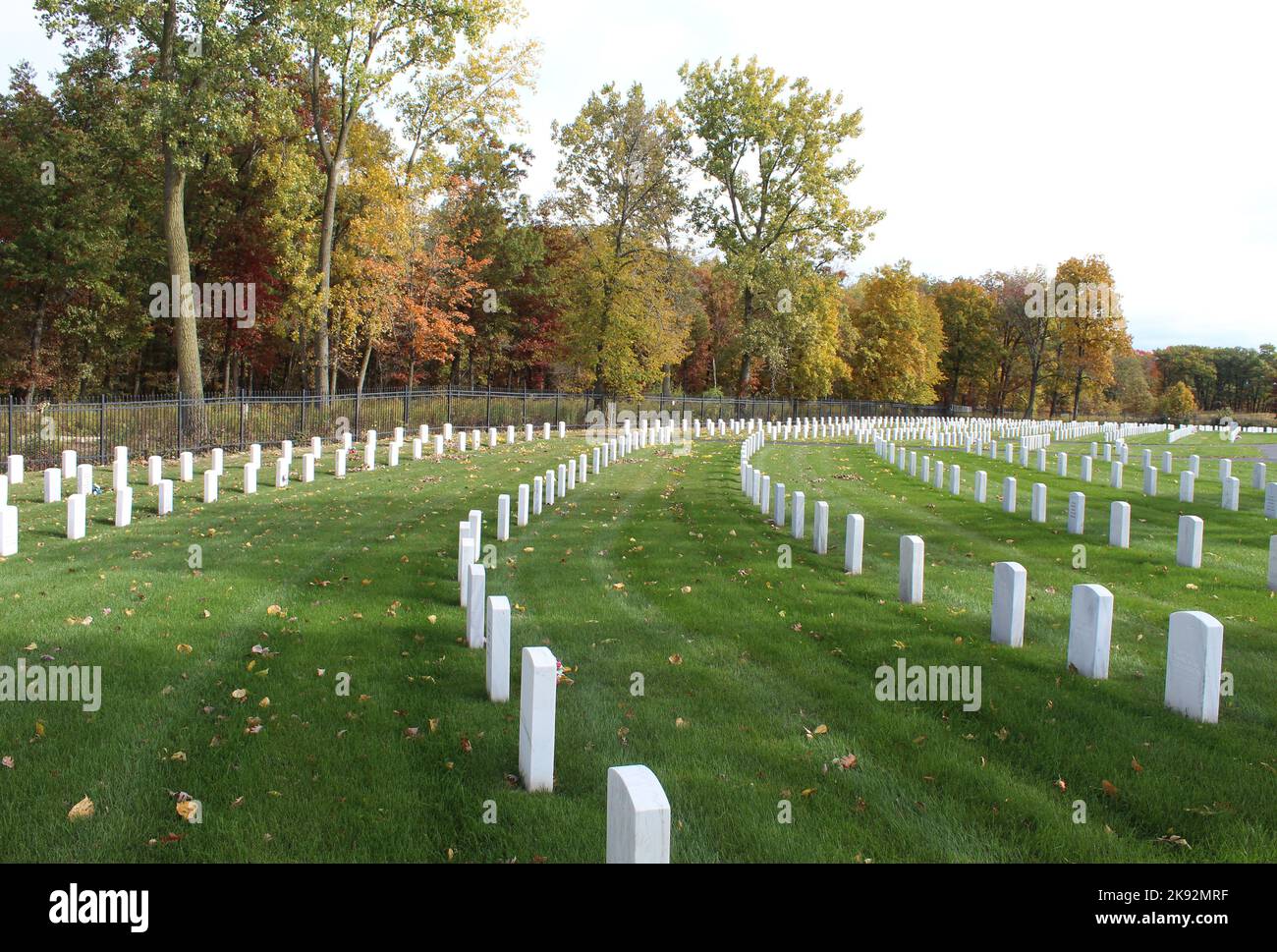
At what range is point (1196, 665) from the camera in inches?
222

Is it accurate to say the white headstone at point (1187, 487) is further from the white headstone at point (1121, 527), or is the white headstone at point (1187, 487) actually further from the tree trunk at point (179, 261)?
the tree trunk at point (179, 261)

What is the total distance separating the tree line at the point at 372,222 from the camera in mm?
26531

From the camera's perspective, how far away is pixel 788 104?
4938cm

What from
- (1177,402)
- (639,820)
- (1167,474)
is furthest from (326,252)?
(1177,402)

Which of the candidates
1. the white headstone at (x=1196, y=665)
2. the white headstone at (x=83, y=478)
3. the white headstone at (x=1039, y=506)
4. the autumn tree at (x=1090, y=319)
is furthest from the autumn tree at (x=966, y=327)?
the white headstone at (x=1196, y=665)

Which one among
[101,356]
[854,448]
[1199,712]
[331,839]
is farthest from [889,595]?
[101,356]

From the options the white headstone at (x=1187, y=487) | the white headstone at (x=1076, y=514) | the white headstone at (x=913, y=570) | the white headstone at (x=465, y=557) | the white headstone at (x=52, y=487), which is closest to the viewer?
the white headstone at (x=465, y=557)

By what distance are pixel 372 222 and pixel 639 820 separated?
34.0 meters

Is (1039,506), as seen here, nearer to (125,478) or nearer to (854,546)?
(854,546)

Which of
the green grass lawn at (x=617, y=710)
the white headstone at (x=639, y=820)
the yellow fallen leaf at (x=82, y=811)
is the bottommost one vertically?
the yellow fallen leaf at (x=82, y=811)

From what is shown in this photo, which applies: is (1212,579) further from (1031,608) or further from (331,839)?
(331,839)

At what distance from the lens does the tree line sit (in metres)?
26.5

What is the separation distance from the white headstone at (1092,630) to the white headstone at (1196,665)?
0.62 m

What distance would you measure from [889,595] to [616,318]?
3221 centimetres
